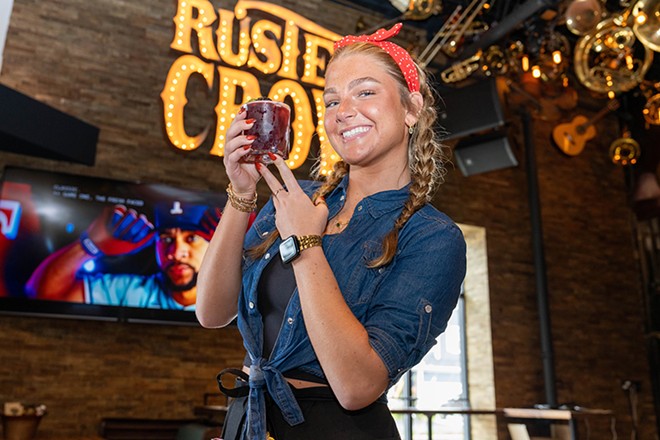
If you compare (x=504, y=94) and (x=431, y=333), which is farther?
(x=504, y=94)

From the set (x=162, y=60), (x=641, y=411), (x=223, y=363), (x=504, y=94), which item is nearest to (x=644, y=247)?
(x=641, y=411)

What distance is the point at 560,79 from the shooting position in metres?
6.45

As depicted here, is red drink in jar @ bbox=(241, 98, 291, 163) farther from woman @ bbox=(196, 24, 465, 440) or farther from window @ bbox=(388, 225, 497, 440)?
window @ bbox=(388, 225, 497, 440)

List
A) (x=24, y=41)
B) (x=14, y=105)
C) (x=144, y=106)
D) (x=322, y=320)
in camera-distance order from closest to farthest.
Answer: (x=322, y=320) → (x=14, y=105) → (x=24, y=41) → (x=144, y=106)

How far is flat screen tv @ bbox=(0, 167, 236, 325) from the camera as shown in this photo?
4914 mm

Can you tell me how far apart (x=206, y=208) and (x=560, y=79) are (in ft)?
13.1

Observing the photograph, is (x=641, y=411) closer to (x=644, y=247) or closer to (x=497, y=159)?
(x=644, y=247)

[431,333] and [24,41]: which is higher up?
[24,41]

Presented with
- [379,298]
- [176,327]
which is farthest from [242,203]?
[176,327]

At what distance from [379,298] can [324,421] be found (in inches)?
8.9

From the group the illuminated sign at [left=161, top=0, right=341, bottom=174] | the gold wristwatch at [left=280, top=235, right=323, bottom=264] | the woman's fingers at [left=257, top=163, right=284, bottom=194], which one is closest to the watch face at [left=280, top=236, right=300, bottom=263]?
the gold wristwatch at [left=280, top=235, right=323, bottom=264]

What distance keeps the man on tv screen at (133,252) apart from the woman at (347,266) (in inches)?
164

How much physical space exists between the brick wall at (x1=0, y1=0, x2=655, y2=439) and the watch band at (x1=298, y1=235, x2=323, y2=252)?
15.5ft

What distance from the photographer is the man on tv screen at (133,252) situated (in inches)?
196
